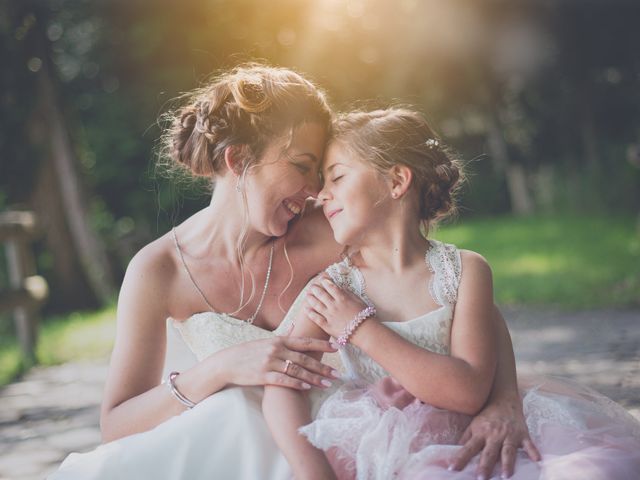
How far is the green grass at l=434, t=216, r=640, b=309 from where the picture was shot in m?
7.63

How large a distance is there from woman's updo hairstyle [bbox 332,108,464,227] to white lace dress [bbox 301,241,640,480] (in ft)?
0.58

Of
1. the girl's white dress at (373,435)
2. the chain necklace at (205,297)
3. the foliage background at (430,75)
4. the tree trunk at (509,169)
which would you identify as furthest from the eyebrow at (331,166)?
the tree trunk at (509,169)

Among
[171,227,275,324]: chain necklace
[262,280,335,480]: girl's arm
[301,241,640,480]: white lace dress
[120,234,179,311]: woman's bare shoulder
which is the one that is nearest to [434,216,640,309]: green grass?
[171,227,275,324]: chain necklace

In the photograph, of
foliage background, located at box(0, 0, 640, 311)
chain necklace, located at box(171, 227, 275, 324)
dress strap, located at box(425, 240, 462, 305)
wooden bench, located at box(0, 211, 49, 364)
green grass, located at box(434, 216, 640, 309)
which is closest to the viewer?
dress strap, located at box(425, 240, 462, 305)

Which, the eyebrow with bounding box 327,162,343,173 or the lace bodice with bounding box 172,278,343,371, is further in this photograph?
the lace bodice with bounding box 172,278,343,371

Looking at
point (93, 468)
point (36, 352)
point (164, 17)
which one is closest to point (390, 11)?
point (164, 17)

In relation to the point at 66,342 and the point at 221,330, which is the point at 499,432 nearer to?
the point at 221,330

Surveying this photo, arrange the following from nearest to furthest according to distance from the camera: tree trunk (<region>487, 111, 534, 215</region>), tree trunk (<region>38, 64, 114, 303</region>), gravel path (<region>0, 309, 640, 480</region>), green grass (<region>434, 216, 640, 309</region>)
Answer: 1. gravel path (<region>0, 309, 640, 480</region>)
2. green grass (<region>434, 216, 640, 309</region>)
3. tree trunk (<region>38, 64, 114, 303</region>)
4. tree trunk (<region>487, 111, 534, 215</region>)

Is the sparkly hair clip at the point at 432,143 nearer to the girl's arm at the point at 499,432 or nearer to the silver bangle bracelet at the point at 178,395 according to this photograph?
the girl's arm at the point at 499,432

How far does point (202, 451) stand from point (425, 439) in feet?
2.09

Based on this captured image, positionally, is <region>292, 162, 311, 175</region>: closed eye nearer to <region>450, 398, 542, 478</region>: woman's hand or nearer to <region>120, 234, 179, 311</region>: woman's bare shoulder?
<region>120, 234, 179, 311</region>: woman's bare shoulder

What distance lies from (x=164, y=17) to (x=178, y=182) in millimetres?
16349

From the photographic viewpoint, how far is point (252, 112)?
2.63 meters

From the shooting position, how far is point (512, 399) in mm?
2283
